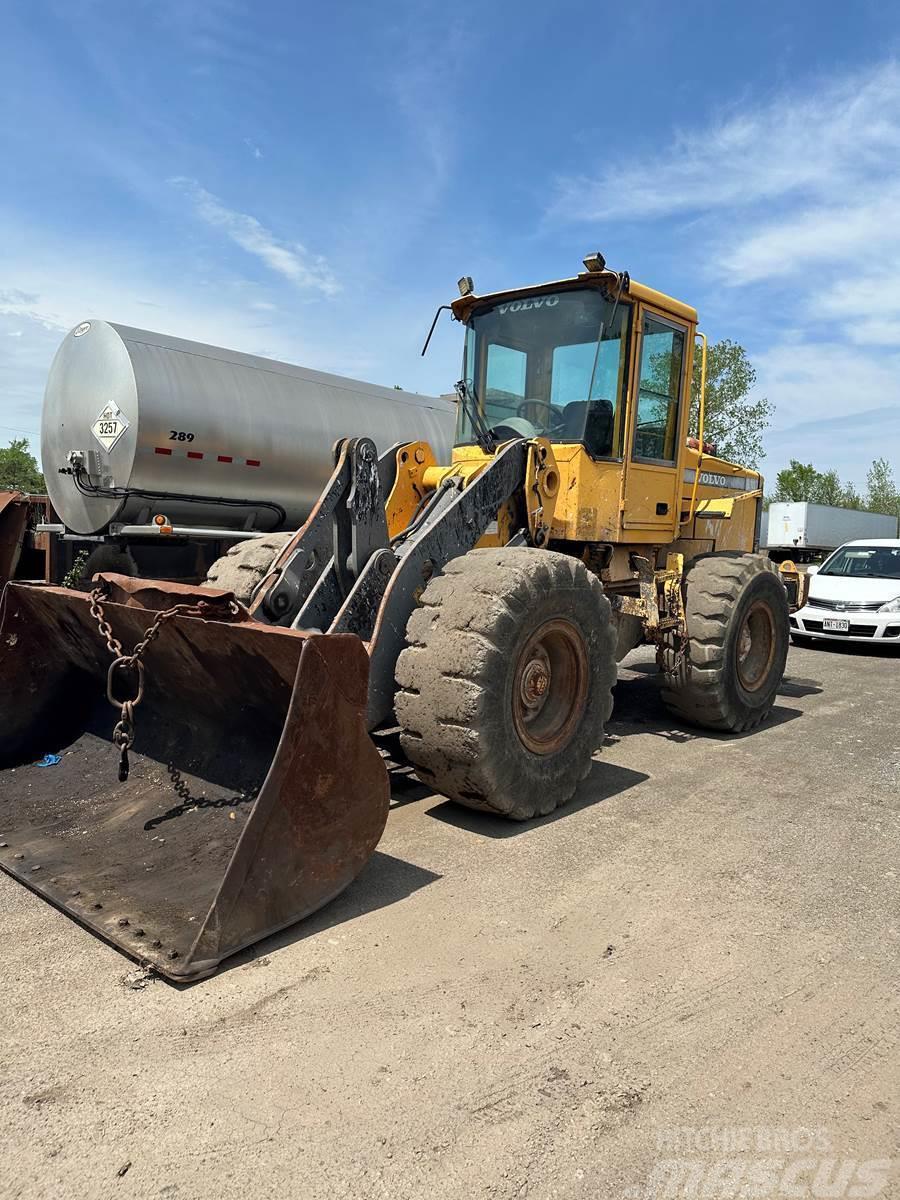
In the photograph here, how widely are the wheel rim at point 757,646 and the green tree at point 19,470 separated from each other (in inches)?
903

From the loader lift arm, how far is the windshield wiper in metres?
0.88

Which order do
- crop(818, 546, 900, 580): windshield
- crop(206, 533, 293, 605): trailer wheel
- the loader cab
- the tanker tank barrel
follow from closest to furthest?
crop(206, 533, 293, 605): trailer wheel < the loader cab < the tanker tank barrel < crop(818, 546, 900, 580): windshield

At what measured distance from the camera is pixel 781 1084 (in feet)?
8.72

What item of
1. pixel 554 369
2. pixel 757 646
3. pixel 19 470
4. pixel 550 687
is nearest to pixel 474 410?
pixel 554 369

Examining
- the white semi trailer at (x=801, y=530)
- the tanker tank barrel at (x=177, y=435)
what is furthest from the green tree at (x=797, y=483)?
the tanker tank barrel at (x=177, y=435)

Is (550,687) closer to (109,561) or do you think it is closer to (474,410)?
(474,410)

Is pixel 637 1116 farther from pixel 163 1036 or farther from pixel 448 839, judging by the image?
pixel 448 839

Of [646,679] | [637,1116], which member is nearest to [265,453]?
[646,679]

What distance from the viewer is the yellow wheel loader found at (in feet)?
11.4

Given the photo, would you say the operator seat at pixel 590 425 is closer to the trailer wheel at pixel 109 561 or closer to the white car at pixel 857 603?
the trailer wheel at pixel 109 561

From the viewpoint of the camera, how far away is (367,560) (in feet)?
16.8

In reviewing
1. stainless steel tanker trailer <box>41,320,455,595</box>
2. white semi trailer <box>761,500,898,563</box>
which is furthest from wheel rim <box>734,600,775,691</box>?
white semi trailer <box>761,500,898,563</box>

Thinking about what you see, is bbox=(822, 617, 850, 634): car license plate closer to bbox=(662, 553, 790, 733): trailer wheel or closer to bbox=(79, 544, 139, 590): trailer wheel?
bbox=(662, 553, 790, 733): trailer wheel

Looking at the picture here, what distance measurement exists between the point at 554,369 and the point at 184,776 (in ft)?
12.2
